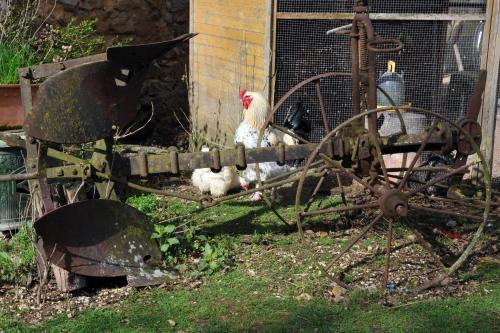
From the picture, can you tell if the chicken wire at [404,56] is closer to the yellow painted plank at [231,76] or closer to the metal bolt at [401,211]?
the yellow painted plank at [231,76]

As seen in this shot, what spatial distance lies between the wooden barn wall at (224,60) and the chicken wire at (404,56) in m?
0.21

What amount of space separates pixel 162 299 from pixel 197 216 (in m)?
1.52

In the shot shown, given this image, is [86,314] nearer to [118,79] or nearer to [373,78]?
[118,79]

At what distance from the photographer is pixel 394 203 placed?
15.2 ft

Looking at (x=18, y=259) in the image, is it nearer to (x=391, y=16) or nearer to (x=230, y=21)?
(x=230, y=21)

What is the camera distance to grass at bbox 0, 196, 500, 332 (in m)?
4.14

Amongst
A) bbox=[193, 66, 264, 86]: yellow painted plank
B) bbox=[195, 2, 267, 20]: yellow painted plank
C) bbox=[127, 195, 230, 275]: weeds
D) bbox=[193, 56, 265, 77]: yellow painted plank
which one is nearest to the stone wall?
bbox=[193, 56, 265, 77]: yellow painted plank

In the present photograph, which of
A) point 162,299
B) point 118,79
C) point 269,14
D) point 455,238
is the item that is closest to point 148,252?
point 162,299

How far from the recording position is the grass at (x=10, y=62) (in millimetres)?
5891

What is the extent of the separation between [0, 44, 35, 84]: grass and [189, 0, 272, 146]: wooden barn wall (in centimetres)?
200

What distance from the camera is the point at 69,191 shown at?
511cm

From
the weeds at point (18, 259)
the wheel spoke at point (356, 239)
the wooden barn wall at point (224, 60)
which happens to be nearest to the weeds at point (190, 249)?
the wheel spoke at point (356, 239)

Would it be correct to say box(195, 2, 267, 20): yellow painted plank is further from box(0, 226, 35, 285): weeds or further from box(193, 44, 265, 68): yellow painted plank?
box(0, 226, 35, 285): weeds

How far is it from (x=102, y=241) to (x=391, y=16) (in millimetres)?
3409
